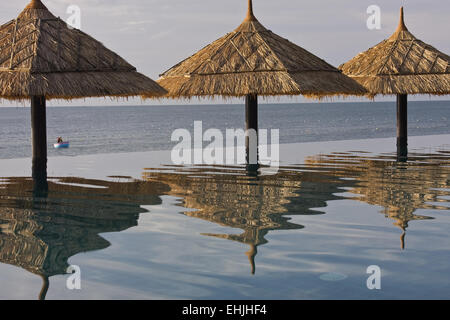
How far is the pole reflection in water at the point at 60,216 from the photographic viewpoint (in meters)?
5.03

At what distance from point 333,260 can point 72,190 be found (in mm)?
4937

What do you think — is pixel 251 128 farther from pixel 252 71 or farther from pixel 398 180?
pixel 398 180

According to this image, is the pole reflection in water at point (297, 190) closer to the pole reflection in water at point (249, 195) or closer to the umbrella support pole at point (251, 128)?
the pole reflection in water at point (249, 195)

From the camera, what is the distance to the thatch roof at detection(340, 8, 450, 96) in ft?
43.2

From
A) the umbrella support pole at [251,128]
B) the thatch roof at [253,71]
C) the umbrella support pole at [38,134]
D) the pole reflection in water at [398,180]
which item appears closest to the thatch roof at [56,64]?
the umbrella support pole at [38,134]

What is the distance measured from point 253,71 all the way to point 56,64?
3.43 m

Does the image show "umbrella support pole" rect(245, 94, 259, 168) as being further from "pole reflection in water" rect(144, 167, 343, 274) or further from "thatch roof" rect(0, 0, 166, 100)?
"thatch roof" rect(0, 0, 166, 100)

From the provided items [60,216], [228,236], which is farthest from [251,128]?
[228,236]

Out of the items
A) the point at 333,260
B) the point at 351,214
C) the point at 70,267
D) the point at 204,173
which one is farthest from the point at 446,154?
the point at 70,267

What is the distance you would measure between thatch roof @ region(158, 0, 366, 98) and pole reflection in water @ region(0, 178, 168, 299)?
2644 mm

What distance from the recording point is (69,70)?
968 cm

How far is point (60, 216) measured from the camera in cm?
671
